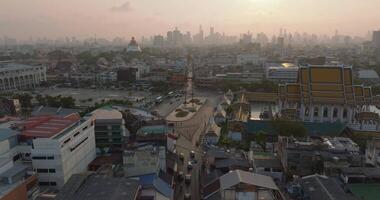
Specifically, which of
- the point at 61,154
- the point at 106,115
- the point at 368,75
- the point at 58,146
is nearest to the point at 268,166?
the point at 61,154

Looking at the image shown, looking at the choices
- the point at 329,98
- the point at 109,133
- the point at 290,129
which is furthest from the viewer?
the point at 329,98

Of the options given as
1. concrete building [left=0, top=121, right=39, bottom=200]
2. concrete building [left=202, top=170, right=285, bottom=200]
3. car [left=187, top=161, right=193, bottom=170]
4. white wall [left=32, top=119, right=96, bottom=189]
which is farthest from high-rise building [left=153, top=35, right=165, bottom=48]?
concrete building [left=202, top=170, right=285, bottom=200]

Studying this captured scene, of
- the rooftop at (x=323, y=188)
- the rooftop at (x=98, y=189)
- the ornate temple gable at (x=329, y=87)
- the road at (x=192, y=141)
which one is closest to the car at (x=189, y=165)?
the road at (x=192, y=141)

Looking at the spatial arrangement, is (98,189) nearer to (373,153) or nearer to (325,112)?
(373,153)

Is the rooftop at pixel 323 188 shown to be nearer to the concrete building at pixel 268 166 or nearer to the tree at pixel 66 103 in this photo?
the concrete building at pixel 268 166

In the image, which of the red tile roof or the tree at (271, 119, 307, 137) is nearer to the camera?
the red tile roof

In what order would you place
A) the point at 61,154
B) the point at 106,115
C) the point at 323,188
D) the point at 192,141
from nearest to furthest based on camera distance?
1. the point at 323,188
2. the point at 61,154
3. the point at 106,115
4. the point at 192,141

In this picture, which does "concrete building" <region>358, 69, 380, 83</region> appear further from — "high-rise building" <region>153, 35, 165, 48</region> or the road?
"high-rise building" <region>153, 35, 165, 48</region>
